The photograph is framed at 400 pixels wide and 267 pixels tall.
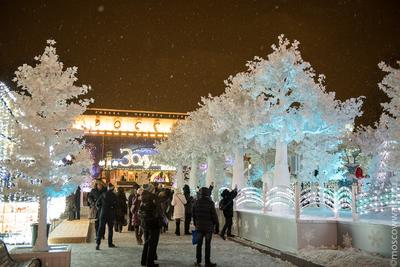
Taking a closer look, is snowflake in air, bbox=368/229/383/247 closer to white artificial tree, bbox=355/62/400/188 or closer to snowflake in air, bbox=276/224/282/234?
snowflake in air, bbox=276/224/282/234

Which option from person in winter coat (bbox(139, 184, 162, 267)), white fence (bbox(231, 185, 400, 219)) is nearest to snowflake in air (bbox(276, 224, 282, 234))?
white fence (bbox(231, 185, 400, 219))

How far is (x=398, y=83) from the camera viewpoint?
23344 mm

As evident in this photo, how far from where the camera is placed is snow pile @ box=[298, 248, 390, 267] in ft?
31.4

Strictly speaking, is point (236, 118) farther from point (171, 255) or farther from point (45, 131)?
point (45, 131)

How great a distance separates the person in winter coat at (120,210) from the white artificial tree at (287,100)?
19.2 feet

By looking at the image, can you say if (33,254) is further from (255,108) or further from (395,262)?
(255,108)

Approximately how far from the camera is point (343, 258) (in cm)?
1027

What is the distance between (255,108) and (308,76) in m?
2.44

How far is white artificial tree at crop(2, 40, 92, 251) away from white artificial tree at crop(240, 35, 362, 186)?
32.1 feet

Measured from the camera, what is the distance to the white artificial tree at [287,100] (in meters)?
18.6

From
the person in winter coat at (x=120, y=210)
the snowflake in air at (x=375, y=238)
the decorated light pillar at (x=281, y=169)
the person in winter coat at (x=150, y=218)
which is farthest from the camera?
the decorated light pillar at (x=281, y=169)

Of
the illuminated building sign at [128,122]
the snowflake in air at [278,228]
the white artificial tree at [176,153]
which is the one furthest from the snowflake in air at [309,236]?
the illuminated building sign at [128,122]

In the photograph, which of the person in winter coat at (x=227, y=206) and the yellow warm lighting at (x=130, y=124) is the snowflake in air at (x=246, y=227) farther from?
the yellow warm lighting at (x=130, y=124)

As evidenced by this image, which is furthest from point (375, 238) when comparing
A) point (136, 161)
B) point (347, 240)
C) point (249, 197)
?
point (136, 161)
